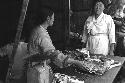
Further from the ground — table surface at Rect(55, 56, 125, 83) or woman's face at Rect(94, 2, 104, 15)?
woman's face at Rect(94, 2, 104, 15)

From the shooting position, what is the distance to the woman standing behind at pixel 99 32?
5.05 meters

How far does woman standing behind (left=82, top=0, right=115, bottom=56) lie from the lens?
16.6 ft

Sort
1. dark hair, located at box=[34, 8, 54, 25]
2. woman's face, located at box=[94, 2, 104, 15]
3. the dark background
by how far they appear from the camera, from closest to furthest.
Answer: dark hair, located at box=[34, 8, 54, 25] < woman's face, located at box=[94, 2, 104, 15] < the dark background

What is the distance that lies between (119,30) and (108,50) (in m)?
1.96

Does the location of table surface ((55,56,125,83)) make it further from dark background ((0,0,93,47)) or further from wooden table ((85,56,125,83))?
dark background ((0,0,93,47))

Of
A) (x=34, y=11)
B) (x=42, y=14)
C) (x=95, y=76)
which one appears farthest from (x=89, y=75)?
(x=34, y=11)

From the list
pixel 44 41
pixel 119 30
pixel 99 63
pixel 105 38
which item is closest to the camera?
pixel 44 41

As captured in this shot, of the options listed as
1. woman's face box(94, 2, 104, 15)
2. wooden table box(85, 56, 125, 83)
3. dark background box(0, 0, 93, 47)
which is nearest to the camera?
wooden table box(85, 56, 125, 83)

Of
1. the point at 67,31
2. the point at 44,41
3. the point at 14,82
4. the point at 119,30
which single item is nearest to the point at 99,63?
the point at 44,41

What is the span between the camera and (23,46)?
12.9ft

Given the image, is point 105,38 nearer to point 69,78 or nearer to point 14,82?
point 69,78

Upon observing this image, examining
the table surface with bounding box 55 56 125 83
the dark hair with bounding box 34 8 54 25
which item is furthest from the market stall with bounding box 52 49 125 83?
the dark hair with bounding box 34 8 54 25

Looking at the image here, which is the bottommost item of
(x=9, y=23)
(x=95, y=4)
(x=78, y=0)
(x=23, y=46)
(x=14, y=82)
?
(x=14, y=82)

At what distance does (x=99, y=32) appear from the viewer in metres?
5.12
